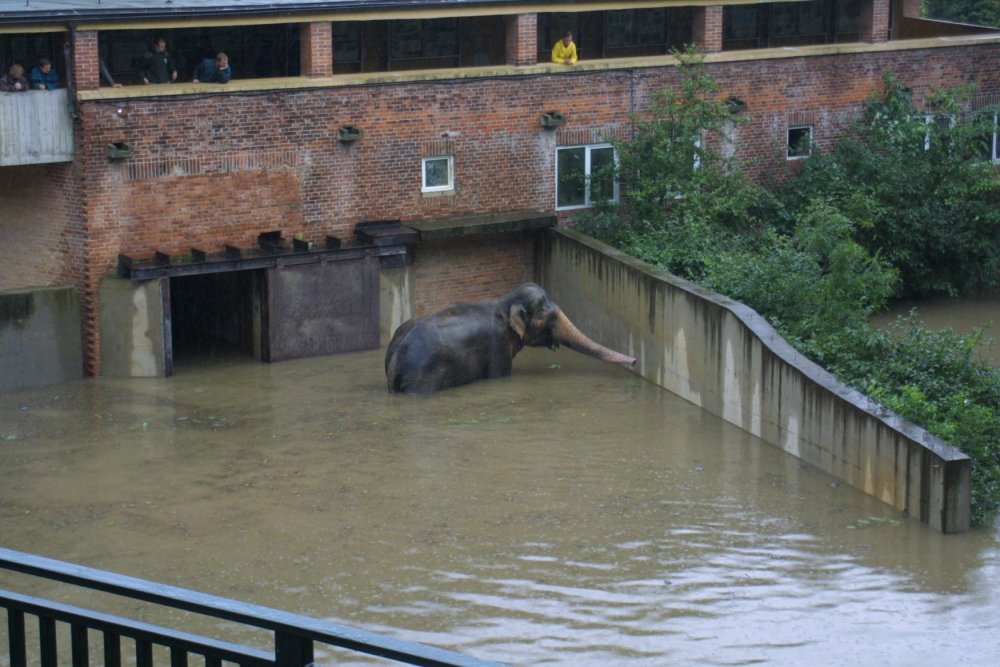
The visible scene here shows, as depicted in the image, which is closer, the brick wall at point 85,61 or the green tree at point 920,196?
the brick wall at point 85,61

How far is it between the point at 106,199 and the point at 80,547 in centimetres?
759

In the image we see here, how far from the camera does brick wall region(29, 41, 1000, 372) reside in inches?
816

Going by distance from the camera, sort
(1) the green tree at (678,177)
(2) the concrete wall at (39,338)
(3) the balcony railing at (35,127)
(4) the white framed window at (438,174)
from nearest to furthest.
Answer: (3) the balcony railing at (35,127)
(2) the concrete wall at (39,338)
(4) the white framed window at (438,174)
(1) the green tree at (678,177)

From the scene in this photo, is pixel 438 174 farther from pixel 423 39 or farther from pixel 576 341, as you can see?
pixel 576 341

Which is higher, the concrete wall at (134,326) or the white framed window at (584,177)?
the white framed window at (584,177)

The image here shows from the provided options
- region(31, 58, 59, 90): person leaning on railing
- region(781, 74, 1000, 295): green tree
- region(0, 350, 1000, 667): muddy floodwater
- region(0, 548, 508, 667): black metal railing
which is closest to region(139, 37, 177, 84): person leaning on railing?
region(31, 58, 59, 90): person leaning on railing

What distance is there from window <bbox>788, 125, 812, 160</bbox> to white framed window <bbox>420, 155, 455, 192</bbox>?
6.50m

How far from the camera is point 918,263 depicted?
82.0 ft

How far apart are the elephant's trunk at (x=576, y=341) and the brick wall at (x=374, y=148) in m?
3.18

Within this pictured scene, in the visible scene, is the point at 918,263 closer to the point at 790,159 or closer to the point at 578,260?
the point at 790,159

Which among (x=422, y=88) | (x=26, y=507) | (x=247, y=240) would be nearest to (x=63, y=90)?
(x=247, y=240)

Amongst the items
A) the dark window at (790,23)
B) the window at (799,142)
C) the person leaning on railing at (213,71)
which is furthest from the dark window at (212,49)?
the window at (799,142)

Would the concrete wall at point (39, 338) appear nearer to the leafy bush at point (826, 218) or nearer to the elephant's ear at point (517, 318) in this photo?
the elephant's ear at point (517, 318)

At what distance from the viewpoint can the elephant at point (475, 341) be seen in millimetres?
19734
